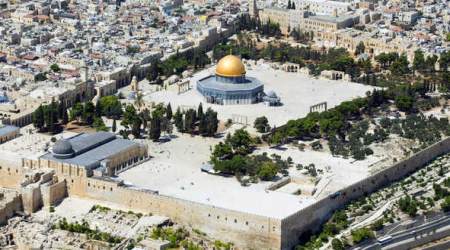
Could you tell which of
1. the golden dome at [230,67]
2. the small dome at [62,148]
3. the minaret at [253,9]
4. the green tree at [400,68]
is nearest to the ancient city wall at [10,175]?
the small dome at [62,148]

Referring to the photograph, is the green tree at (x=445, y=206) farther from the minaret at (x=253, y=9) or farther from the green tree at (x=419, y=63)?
the minaret at (x=253, y=9)

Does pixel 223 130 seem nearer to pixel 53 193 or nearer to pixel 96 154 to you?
pixel 96 154

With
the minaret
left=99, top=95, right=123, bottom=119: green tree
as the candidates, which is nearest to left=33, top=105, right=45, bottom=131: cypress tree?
left=99, top=95, right=123, bottom=119: green tree

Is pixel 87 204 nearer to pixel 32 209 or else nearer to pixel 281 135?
pixel 32 209

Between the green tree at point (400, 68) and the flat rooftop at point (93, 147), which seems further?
the green tree at point (400, 68)

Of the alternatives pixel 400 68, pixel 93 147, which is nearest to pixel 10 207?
pixel 93 147

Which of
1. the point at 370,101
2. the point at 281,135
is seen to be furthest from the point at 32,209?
the point at 370,101
